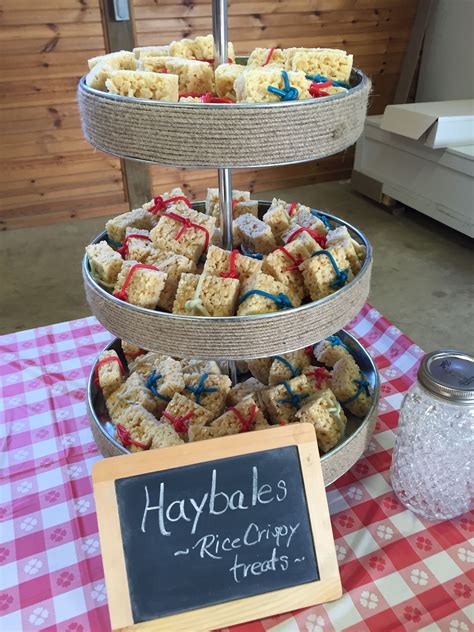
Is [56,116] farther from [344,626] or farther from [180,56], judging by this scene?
[344,626]

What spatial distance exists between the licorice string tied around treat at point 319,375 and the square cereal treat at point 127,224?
1.71 ft

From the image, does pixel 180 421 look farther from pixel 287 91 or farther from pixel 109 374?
pixel 287 91

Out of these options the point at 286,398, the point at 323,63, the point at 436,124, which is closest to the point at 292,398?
the point at 286,398

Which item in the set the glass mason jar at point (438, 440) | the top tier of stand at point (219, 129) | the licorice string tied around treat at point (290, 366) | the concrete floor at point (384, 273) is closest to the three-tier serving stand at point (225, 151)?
the top tier of stand at point (219, 129)

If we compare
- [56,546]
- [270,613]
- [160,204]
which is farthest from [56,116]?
[270,613]

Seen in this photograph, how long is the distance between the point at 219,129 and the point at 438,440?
72 centimetres

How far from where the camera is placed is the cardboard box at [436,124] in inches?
120

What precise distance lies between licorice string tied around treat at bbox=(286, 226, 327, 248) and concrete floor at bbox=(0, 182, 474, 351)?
1.42 m

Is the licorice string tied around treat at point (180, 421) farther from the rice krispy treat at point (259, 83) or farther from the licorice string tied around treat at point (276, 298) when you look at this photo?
the rice krispy treat at point (259, 83)

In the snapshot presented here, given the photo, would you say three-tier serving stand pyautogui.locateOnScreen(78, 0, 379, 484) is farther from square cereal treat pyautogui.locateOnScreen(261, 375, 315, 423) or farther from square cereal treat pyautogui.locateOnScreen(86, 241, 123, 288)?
square cereal treat pyautogui.locateOnScreen(261, 375, 315, 423)

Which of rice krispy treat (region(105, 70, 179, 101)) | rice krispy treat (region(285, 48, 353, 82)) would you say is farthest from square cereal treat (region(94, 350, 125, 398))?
rice krispy treat (region(285, 48, 353, 82))

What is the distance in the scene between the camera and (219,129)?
0.80 m

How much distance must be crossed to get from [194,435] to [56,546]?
0.35 metres

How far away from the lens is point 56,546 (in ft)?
3.53
